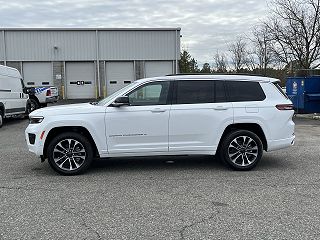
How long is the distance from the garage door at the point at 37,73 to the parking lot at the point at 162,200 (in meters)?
24.1

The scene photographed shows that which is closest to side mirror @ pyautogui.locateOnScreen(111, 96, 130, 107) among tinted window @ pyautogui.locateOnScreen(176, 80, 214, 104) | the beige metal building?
tinted window @ pyautogui.locateOnScreen(176, 80, 214, 104)

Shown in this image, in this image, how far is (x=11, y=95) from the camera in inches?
565

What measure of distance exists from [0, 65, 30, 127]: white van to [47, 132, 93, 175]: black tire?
8.35 m

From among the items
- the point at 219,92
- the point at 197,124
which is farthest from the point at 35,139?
the point at 219,92

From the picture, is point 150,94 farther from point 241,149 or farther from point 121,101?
point 241,149

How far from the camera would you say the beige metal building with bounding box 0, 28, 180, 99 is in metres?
29.8

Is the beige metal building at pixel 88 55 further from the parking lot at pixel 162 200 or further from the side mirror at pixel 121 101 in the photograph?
the side mirror at pixel 121 101

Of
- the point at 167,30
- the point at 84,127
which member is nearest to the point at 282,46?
the point at 167,30

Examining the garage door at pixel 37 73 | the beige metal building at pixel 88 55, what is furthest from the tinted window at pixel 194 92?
the garage door at pixel 37 73

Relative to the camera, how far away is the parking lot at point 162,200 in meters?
3.99

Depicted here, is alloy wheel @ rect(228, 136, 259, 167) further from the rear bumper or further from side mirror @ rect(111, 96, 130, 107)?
side mirror @ rect(111, 96, 130, 107)

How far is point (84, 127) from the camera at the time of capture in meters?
6.28

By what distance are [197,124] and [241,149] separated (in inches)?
38.6

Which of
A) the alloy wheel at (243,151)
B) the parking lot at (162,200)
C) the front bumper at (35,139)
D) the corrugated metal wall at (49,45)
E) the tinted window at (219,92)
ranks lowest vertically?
the parking lot at (162,200)
